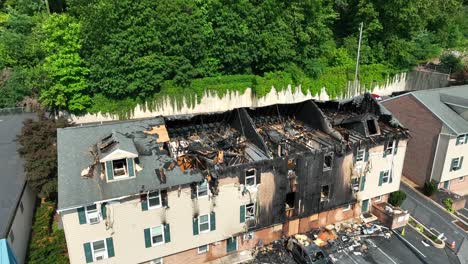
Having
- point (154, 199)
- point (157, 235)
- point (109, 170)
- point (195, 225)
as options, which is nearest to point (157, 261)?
point (157, 235)

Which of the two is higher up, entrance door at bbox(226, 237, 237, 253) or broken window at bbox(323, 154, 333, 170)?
broken window at bbox(323, 154, 333, 170)

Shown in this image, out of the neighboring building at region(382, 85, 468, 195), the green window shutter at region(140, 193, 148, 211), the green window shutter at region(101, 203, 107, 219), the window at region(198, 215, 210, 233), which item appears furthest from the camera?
the neighboring building at region(382, 85, 468, 195)

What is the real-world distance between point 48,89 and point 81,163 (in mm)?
24462

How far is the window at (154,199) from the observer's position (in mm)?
20109

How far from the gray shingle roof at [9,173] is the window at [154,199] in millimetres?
8040

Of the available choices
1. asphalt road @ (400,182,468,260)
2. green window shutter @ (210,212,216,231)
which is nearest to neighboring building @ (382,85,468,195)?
asphalt road @ (400,182,468,260)

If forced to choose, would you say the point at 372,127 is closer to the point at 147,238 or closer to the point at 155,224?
the point at 155,224

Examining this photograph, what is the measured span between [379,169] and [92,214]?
20716mm

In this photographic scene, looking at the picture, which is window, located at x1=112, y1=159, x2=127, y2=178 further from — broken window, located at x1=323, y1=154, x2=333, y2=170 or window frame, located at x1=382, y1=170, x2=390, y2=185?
window frame, located at x1=382, y1=170, x2=390, y2=185

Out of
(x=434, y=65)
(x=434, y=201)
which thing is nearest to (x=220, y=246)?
(x=434, y=201)

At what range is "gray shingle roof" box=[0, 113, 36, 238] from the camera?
2192 centimetres

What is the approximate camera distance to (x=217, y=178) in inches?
841

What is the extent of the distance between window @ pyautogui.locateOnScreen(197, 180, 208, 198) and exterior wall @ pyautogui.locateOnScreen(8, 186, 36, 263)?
36.1 ft

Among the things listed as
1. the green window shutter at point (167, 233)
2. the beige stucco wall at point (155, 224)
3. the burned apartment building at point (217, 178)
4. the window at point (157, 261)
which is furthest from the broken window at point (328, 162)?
the window at point (157, 261)
